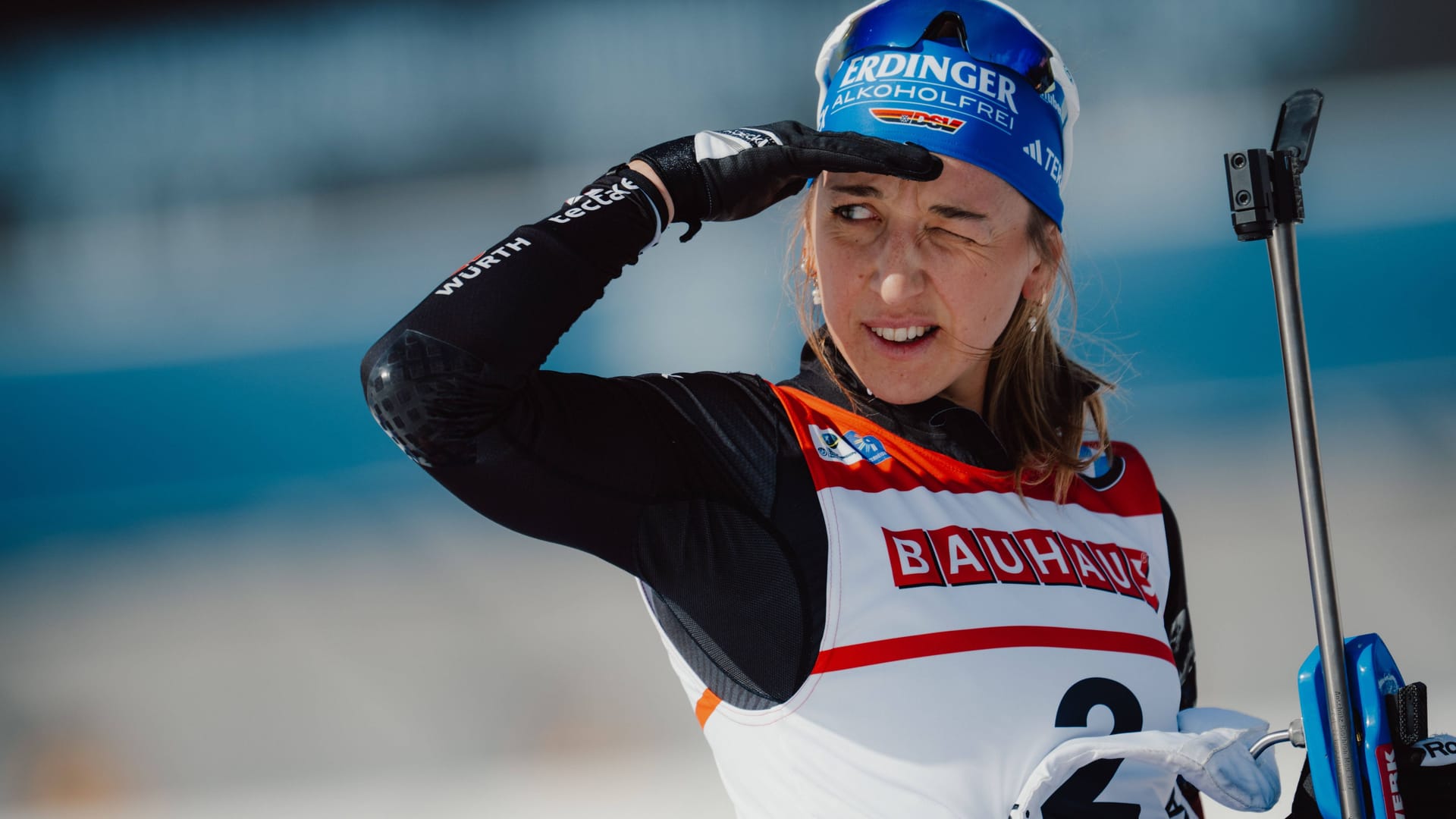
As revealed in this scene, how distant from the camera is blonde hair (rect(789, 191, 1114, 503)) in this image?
134cm

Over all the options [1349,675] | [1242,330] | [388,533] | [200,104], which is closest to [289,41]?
[200,104]

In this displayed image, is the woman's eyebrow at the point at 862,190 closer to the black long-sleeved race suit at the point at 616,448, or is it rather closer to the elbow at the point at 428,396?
the black long-sleeved race suit at the point at 616,448

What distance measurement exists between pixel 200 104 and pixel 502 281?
5844 mm

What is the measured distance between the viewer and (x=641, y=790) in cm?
263

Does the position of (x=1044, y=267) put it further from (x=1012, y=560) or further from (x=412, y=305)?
(x=412, y=305)

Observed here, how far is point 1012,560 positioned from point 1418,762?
385mm

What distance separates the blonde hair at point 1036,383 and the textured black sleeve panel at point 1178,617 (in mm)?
132

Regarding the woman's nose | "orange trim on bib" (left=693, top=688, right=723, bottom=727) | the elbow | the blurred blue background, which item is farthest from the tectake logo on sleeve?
the blurred blue background

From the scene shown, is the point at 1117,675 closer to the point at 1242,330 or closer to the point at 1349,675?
the point at 1349,675

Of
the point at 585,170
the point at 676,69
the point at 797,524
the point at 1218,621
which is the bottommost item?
the point at 1218,621

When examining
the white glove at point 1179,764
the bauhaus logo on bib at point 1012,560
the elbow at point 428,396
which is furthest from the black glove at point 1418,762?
the elbow at point 428,396

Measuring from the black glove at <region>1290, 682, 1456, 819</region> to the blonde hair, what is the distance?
0.40 meters

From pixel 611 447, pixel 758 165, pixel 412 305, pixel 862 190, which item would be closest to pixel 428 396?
pixel 611 447

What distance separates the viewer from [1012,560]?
3.99 ft
